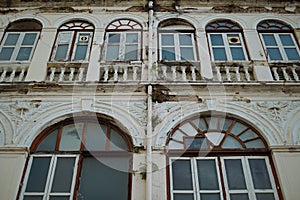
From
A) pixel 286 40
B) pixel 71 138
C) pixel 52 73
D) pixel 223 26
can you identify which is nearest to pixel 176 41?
pixel 223 26

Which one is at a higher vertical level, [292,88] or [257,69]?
[257,69]

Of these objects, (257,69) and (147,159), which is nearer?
(147,159)

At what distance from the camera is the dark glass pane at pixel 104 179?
5.46 metres

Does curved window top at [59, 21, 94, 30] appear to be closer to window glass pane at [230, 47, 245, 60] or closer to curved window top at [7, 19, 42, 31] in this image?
curved window top at [7, 19, 42, 31]

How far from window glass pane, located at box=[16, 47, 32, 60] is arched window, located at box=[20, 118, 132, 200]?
2.20m

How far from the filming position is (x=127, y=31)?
8.45 meters

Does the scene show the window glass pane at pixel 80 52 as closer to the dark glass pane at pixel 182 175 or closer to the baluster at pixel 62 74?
the baluster at pixel 62 74

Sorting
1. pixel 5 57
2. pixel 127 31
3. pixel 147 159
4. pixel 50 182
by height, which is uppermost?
pixel 127 31

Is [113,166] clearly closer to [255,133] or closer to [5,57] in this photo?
[255,133]

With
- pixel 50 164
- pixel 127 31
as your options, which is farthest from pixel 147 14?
pixel 50 164

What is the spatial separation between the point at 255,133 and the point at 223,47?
97.3 inches

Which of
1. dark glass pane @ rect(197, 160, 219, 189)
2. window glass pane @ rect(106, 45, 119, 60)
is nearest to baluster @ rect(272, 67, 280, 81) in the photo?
dark glass pane @ rect(197, 160, 219, 189)

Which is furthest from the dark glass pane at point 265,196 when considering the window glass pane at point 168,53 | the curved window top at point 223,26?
the curved window top at point 223,26

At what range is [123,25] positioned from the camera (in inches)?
340
